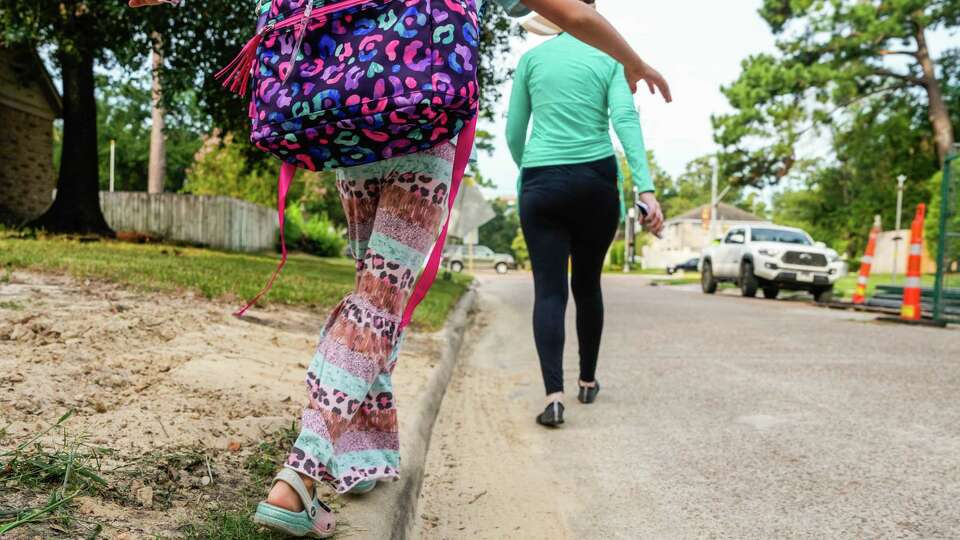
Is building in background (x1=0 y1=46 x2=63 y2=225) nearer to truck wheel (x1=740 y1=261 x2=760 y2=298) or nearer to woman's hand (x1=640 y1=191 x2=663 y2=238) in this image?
truck wheel (x1=740 y1=261 x2=760 y2=298)

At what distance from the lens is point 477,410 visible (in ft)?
13.5

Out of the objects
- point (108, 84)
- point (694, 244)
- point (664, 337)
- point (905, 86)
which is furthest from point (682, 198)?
point (664, 337)

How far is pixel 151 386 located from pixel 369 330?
4.78 feet

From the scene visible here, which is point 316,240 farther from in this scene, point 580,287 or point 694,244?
point 694,244

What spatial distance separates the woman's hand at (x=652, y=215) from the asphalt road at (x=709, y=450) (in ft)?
3.22

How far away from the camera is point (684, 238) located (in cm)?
7412

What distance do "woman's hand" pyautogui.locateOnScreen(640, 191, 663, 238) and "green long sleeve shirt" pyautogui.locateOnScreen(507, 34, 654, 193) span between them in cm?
6

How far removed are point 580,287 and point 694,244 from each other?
73308 millimetres

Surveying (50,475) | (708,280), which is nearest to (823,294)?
(708,280)

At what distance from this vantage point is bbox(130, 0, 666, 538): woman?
182cm

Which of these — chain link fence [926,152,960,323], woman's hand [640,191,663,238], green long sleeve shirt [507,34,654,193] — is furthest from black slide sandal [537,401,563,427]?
chain link fence [926,152,960,323]

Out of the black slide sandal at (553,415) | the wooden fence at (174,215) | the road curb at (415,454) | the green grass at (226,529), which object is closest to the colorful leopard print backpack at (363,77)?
the green grass at (226,529)

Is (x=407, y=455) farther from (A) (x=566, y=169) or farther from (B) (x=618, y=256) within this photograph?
(B) (x=618, y=256)

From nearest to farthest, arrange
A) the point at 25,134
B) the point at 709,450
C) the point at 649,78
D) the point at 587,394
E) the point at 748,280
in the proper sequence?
1. the point at 649,78
2. the point at 709,450
3. the point at 587,394
4. the point at 748,280
5. the point at 25,134
